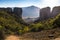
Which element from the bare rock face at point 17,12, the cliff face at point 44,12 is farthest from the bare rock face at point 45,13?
the bare rock face at point 17,12

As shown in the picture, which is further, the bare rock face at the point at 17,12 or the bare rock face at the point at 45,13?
the bare rock face at the point at 17,12

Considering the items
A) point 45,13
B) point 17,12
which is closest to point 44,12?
point 45,13

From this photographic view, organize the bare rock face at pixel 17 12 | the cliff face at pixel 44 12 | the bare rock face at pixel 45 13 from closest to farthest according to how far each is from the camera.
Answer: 1. the cliff face at pixel 44 12
2. the bare rock face at pixel 45 13
3. the bare rock face at pixel 17 12

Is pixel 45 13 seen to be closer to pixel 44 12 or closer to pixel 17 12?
pixel 44 12

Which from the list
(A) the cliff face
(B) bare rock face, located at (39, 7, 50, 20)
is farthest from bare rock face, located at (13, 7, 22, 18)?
(B) bare rock face, located at (39, 7, 50, 20)

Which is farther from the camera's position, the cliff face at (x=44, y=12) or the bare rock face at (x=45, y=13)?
the bare rock face at (x=45, y=13)

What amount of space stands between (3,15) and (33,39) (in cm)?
3797

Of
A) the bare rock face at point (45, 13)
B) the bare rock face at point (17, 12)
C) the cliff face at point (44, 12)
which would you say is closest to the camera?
the cliff face at point (44, 12)

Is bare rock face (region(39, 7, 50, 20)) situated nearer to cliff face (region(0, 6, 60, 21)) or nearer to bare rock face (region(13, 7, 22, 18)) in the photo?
cliff face (region(0, 6, 60, 21))

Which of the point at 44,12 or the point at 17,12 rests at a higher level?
the point at 44,12

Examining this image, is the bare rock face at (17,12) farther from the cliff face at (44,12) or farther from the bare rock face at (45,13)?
the bare rock face at (45,13)

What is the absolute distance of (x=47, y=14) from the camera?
212 feet

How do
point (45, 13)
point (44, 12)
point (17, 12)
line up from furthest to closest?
point (17, 12) → point (44, 12) → point (45, 13)

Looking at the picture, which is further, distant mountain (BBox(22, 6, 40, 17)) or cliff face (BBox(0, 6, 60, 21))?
distant mountain (BBox(22, 6, 40, 17))
